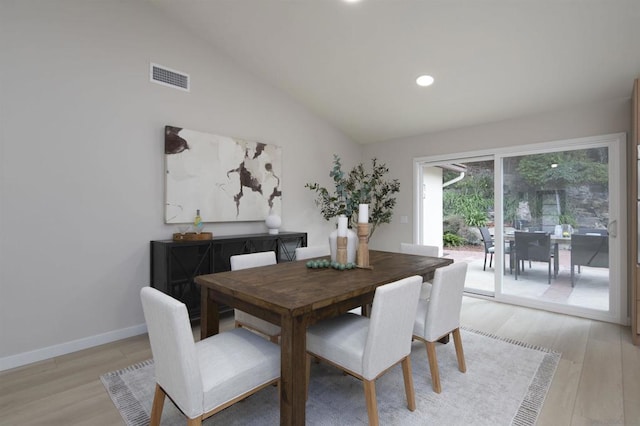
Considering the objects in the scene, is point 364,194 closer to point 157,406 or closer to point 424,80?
point 424,80

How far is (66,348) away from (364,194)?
13.1 feet

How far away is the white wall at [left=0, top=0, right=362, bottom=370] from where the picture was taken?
8.07 ft

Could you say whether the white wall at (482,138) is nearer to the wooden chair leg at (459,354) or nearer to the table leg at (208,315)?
the wooden chair leg at (459,354)

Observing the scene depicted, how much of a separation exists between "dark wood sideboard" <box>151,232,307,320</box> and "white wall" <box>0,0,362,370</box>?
231mm

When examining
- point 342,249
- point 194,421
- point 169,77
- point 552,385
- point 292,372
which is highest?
point 169,77

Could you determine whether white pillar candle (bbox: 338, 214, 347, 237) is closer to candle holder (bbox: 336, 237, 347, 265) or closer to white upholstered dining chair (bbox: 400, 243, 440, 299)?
candle holder (bbox: 336, 237, 347, 265)

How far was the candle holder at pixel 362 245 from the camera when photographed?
2.35 metres

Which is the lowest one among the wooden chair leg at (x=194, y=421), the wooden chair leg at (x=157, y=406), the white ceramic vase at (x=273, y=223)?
the wooden chair leg at (x=157, y=406)

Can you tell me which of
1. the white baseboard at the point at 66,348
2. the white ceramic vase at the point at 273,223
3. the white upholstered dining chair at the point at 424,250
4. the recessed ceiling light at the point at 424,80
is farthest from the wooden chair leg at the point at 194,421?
the recessed ceiling light at the point at 424,80

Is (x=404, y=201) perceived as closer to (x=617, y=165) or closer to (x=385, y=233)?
(x=385, y=233)

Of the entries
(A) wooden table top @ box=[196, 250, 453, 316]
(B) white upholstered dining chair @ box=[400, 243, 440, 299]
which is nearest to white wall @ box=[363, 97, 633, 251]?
(B) white upholstered dining chair @ box=[400, 243, 440, 299]

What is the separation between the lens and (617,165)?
11.1ft

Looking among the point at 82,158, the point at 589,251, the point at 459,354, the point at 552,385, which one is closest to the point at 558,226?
the point at 589,251

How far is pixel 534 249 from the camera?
4.04 meters
